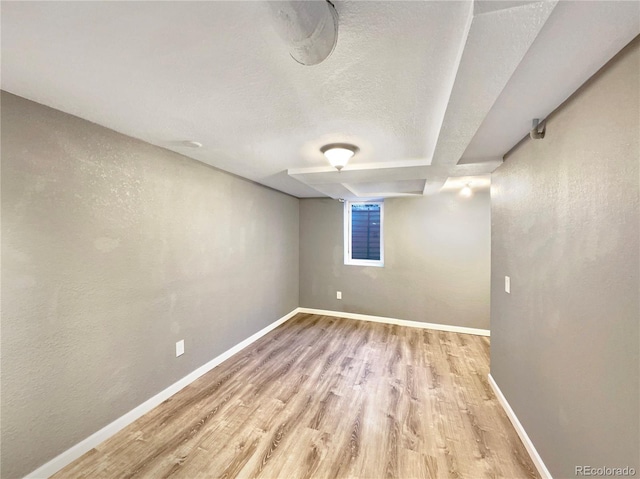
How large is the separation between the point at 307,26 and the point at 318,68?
35 cm

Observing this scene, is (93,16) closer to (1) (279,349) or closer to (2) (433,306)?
(1) (279,349)

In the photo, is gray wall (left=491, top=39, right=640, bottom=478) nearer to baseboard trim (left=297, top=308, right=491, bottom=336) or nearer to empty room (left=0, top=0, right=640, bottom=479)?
empty room (left=0, top=0, right=640, bottom=479)

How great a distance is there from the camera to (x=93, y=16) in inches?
34.0

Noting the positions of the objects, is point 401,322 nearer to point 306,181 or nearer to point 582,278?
point 306,181

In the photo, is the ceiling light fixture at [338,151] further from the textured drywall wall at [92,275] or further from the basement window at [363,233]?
the basement window at [363,233]

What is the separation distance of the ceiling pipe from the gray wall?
1125mm

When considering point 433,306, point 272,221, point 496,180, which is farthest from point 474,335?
point 272,221

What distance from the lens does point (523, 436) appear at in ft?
5.74

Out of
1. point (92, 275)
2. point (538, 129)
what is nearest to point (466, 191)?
point (538, 129)

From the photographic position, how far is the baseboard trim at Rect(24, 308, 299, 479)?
4.86 ft

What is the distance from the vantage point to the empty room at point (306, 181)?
3.06 ft

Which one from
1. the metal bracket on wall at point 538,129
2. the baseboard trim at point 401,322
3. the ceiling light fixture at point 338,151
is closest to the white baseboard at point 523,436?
the baseboard trim at point 401,322

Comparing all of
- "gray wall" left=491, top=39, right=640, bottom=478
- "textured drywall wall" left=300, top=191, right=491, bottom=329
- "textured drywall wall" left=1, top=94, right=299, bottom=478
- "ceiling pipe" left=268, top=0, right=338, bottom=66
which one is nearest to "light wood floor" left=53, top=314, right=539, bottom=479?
"textured drywall wall" left=1, top=94, right=299, bottom=478

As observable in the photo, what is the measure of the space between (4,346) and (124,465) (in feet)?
3.28
